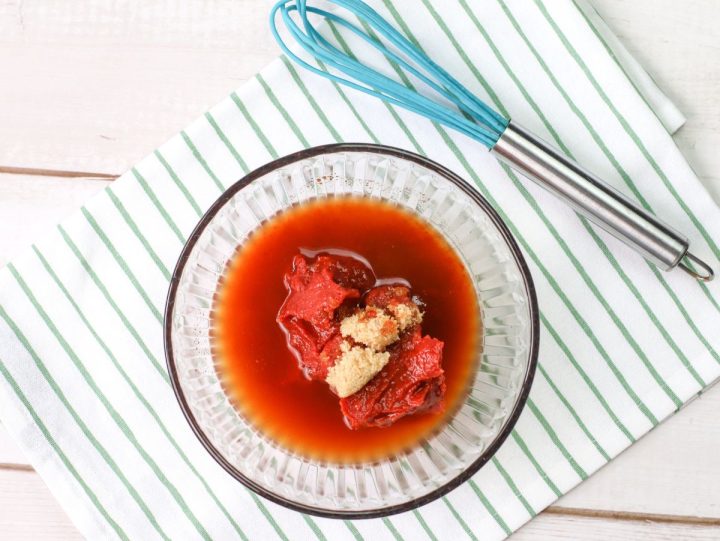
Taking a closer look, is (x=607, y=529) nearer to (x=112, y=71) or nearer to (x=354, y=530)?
(x=354, y=530)

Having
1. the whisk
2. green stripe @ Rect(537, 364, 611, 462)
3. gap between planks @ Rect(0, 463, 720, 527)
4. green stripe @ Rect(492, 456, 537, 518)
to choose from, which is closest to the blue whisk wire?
the whisk

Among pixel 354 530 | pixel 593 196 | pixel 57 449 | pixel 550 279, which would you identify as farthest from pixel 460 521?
pixel 57 449

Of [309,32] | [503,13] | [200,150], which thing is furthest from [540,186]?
[200,150]

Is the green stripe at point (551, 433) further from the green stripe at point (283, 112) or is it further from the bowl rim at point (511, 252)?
the green stripe at point (283, 112)

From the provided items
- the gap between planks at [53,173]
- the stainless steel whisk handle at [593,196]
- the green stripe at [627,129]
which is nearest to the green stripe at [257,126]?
the gap between planks at [53,173]

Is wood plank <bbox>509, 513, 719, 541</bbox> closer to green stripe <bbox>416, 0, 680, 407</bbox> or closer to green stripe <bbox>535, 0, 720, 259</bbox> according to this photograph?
green stripe <bbox>416, 0, 680, 407</bbox>

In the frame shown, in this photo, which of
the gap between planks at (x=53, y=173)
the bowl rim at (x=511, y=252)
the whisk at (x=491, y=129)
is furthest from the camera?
the gap between planks at (x=53, y=173)
